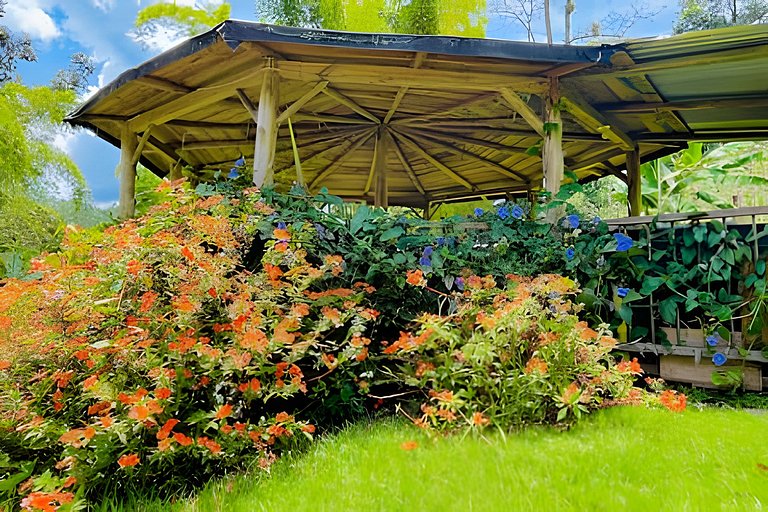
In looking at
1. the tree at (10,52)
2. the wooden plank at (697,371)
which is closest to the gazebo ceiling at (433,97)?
the wooden plank at (697,371)

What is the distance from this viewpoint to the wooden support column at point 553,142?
160 inches

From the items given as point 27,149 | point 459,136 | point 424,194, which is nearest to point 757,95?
point 459,136

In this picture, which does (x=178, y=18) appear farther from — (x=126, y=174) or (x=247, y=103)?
(x=247, y=103)

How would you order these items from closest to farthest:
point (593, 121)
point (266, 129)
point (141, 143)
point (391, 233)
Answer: point (391, 233), point (266, 129), point (593, 121), point (141, 143)

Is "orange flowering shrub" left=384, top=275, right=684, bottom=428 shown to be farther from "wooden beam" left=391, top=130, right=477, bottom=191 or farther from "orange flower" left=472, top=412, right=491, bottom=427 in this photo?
"wooden beam" left=391, top=130, right=477, bottom=191

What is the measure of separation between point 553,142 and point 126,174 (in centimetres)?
460

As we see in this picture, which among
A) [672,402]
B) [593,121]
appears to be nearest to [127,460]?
[672,402]

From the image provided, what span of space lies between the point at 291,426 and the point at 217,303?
68 cm

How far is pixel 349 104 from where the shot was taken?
16.7 ft

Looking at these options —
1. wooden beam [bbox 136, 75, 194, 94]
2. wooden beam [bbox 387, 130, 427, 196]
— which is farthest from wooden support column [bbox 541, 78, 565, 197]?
wooden beam [bbox 136, 75, 194, 94]

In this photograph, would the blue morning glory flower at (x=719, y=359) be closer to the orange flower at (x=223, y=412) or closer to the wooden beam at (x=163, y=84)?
the orange flower at (x=223, y=412)

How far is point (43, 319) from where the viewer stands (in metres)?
2.33

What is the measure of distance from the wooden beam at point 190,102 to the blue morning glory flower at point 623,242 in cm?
304

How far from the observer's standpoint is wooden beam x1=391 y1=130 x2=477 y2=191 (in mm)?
6655
